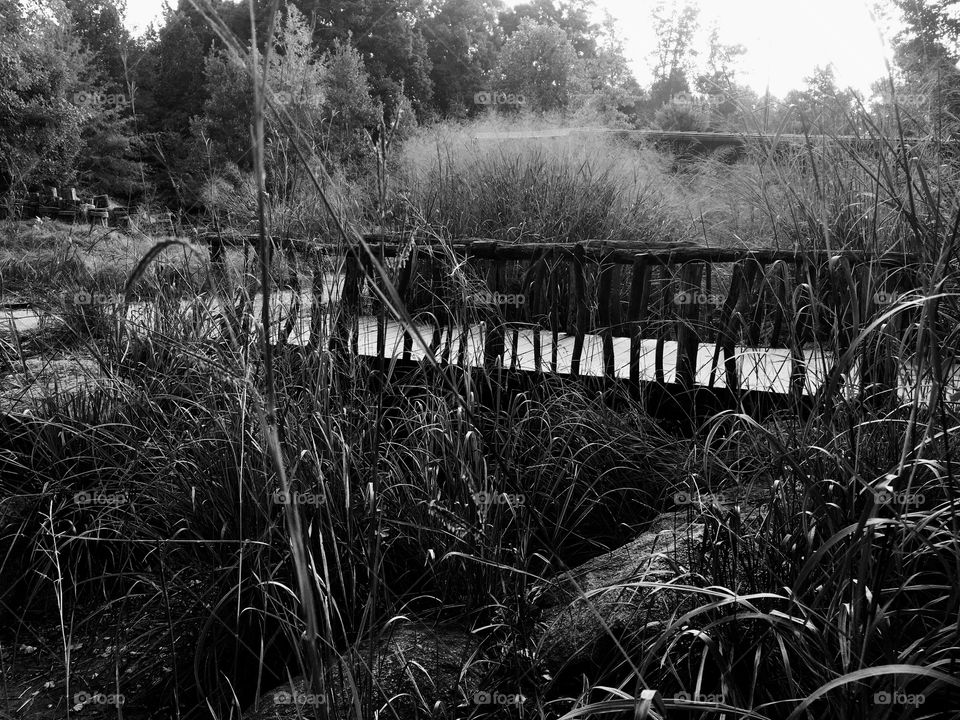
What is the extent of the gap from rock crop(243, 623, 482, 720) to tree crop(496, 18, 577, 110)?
82.8 ft

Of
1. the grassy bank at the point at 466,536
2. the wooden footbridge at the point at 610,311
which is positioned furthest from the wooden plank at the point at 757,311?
the grassy bank at the point at 466,536

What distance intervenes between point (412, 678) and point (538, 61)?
27.0 m

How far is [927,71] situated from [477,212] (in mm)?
4826

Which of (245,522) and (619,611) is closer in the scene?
(619,611)

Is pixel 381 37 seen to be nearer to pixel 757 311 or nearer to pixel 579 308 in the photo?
pixel 579 308

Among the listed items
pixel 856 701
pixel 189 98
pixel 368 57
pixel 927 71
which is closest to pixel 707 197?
pixel 927 71

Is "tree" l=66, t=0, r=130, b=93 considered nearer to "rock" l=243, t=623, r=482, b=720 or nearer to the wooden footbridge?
the wooden footbridge

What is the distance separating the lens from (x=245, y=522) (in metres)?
2.06

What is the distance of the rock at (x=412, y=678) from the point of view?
162 centimetres

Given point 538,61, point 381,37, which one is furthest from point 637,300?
point 538,61

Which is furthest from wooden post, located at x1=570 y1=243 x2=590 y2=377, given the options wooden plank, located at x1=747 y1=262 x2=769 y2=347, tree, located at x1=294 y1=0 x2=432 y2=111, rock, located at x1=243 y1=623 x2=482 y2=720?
tree, located at x1=294 y1=0 x2=432 y2=111

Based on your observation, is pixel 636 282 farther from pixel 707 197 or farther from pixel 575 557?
pixel 707 197

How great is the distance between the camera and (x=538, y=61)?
2641 cm

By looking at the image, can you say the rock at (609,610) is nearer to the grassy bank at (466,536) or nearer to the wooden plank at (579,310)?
the grassy bank at (466,536)
